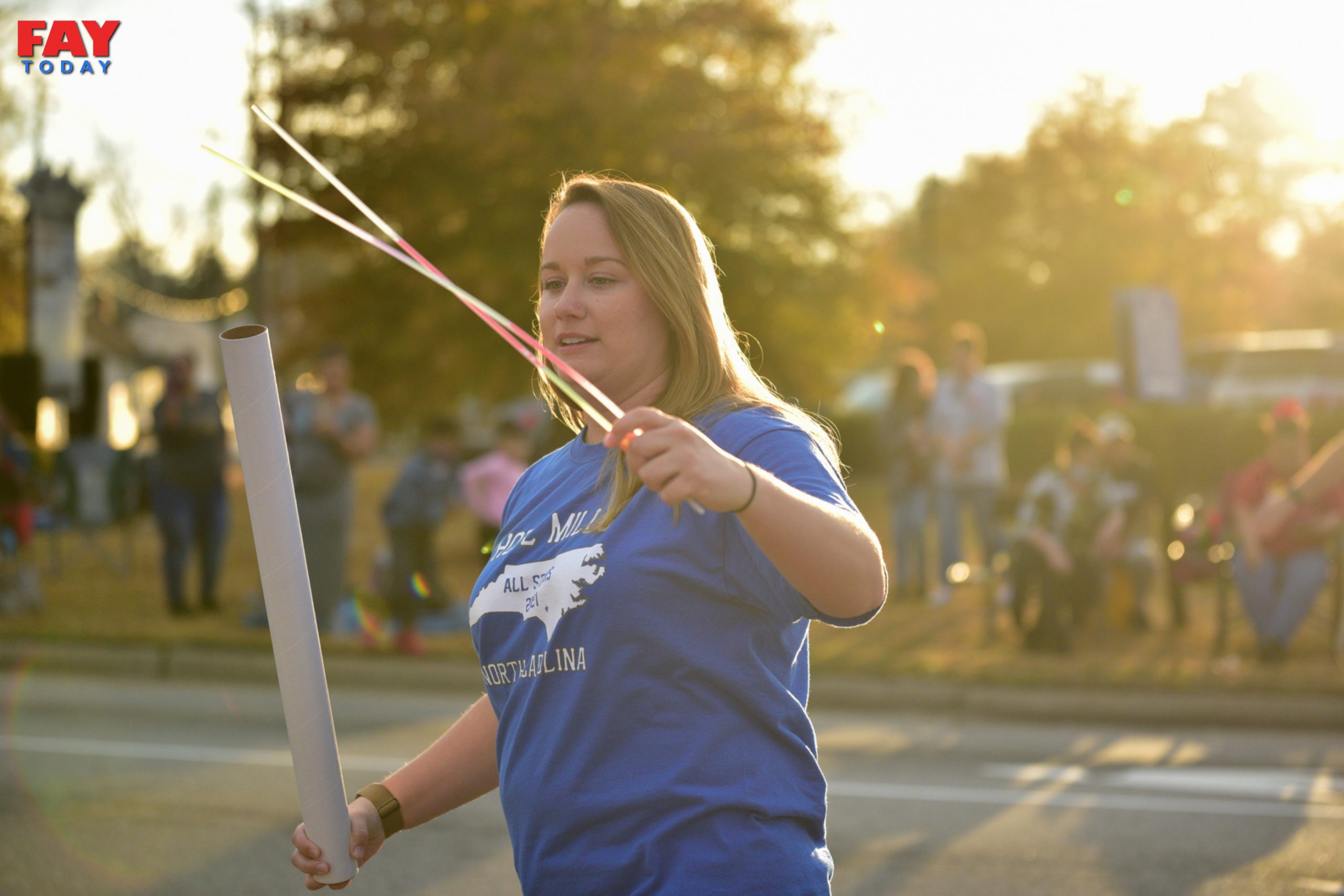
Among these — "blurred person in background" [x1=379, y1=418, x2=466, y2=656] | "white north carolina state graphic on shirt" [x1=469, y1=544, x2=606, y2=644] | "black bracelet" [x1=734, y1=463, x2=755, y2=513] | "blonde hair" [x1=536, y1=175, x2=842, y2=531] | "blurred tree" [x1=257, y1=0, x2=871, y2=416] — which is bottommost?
Answer: "blurred person in background" [x1=379, y1=418, x2=466, y2=656]

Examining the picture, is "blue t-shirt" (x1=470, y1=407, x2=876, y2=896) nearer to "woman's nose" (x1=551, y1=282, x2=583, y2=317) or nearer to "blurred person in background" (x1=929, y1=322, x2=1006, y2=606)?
"woman's nose" (x1=551, y1=282, x2=583, y2=317)

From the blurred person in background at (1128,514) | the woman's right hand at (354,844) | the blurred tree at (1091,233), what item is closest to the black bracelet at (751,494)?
the woman's right hand at (354,844)

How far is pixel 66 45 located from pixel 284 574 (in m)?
1.27

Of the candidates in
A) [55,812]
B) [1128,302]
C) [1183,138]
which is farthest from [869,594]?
[1183,138]

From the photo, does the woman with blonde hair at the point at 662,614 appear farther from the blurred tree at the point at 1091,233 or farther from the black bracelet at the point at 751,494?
the blurred tree at the point at 1091,233

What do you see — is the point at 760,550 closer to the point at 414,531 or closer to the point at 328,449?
the point at 328,449

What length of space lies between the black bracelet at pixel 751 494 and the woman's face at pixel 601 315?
1.54 feet

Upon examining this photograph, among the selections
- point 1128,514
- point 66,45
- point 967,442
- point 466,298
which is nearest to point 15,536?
point 967,442

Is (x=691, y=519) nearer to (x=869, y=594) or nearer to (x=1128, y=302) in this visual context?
(x=869, y=594)

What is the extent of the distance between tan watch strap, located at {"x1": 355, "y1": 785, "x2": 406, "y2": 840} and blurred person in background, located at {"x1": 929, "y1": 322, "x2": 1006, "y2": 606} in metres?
9.75

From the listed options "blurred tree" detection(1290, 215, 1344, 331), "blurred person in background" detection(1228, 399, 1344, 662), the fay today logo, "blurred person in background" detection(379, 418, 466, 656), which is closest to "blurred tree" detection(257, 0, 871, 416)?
"blurred person in background" detection(379, 418, 466, 656)

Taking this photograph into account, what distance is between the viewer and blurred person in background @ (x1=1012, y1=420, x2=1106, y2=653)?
10109 mm

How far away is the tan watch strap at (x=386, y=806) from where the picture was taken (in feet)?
7.88

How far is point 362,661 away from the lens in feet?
33.5
